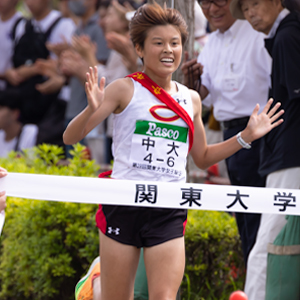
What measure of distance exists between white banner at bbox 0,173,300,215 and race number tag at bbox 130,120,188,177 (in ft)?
0.43

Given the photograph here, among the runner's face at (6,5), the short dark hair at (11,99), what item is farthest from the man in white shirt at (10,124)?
the runner's face at (6,5)

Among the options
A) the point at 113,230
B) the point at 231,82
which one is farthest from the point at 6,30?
the point at 113,230

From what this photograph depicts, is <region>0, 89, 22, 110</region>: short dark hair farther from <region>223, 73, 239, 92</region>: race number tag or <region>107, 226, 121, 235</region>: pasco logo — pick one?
<region>107, 226, 121, 235</region>: pasco logo

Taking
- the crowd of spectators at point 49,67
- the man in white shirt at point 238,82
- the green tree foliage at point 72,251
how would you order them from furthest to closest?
the crowd of spectators at point 49,67 → the green tree foliage at point 72,251 → the man in white shirt at point 238,82

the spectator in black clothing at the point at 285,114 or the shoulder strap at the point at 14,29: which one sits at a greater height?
the shoulder strap at the point at 14,29

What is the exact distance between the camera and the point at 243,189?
10.5 feet

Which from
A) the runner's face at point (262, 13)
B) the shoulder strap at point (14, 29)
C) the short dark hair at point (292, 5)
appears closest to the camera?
the short dark hair at point (292, 5)

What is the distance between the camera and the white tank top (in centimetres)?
320

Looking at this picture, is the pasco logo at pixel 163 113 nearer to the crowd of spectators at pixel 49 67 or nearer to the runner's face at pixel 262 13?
the runner's face at pixel 262 13

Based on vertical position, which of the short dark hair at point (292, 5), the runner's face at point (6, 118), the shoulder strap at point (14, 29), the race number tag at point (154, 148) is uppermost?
the shoulder strap at point (14, 29)

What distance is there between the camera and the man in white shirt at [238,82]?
4.30 m

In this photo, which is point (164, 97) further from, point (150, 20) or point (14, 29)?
point (14, 29)

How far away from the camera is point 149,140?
3.20 m

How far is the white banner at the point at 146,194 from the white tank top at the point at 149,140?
0.13m
